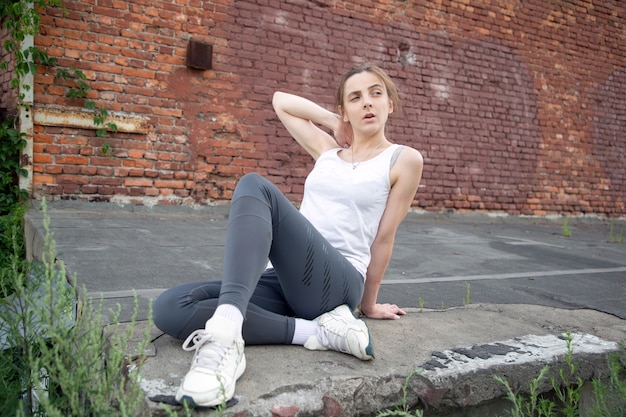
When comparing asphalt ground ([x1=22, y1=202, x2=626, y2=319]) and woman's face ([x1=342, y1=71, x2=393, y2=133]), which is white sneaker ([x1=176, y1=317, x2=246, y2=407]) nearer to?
asphalt ground ([x1=22, y1=202, x2=626, y2=319])

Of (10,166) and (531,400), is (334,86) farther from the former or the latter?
(531,400)

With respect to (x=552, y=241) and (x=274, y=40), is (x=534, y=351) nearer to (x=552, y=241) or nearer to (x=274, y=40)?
(x=552, y=241)

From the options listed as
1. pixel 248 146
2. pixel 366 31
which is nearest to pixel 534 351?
pixel 248 146

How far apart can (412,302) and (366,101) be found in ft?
3.98

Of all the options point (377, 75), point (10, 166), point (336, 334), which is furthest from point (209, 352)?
point (10, 166)

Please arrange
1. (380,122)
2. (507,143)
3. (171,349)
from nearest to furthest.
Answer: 1. (171,349)
2. (380,122)
3. (507,143)

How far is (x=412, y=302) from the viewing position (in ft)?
9.50

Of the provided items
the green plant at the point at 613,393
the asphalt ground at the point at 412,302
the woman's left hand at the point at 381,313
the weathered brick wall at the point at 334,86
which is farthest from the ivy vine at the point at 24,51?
the green plant at the point at 613,393

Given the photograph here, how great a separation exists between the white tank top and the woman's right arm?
324 mm

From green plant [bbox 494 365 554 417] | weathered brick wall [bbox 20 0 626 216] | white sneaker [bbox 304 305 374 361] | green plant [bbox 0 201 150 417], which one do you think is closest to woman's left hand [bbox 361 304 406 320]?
white sneaker [bbox 304 305 374 361]

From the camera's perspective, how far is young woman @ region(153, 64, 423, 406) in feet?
5.37

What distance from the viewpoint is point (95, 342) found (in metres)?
1.31

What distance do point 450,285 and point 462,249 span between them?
1757 mm

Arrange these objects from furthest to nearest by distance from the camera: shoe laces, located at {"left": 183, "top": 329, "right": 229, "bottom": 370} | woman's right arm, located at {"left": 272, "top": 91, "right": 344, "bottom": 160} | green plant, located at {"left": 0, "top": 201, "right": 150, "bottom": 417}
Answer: woman's right arm, located at {"left": 272, "top": 91, "right": 344, "bottom": 160} → shoe laces, located at {"left": 183, "top": 329, "right": 229, "bottom": 370} → green plant, located at {"left": 0, "top": 201, "right": 150, "bottom": 417}
